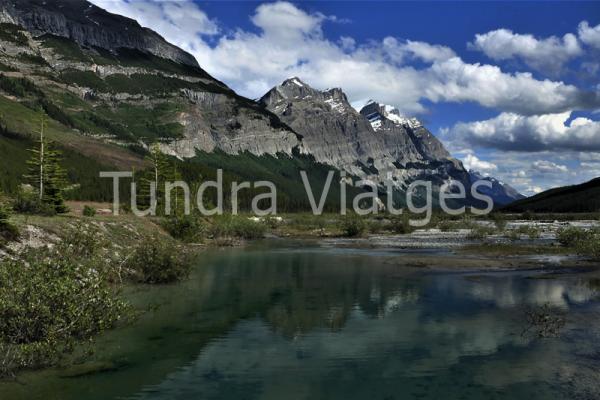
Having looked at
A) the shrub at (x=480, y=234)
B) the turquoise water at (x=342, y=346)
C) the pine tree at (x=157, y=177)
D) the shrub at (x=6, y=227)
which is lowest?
the turquoise water at (x=342, y=346)

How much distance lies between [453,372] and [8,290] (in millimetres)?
19418

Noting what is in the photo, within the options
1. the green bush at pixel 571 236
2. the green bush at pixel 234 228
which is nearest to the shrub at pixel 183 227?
the green bush at pixel 234 228

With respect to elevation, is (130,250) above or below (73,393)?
above

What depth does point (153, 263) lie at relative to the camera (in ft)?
138

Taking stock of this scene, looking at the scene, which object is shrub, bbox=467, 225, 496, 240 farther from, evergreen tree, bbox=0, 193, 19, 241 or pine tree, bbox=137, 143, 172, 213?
evergreen tree, bbox=0, 193, 19, 241

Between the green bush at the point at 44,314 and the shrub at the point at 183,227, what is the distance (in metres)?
55.5

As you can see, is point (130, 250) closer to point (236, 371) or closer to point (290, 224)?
point (236, 371)

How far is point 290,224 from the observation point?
533 ft

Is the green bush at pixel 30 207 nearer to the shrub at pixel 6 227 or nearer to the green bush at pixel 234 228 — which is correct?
the shrub at pixel 6 227

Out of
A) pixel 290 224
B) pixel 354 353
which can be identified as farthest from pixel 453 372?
pixel 290 224

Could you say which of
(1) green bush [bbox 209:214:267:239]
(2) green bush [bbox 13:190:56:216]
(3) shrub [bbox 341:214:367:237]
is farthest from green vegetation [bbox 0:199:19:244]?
(3) shrub [bbox 341:214:367:237]

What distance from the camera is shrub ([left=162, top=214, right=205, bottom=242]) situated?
261 ft

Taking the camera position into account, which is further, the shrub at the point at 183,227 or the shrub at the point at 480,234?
the shrub at the point at 480,234

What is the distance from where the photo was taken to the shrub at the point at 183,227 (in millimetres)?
79562
